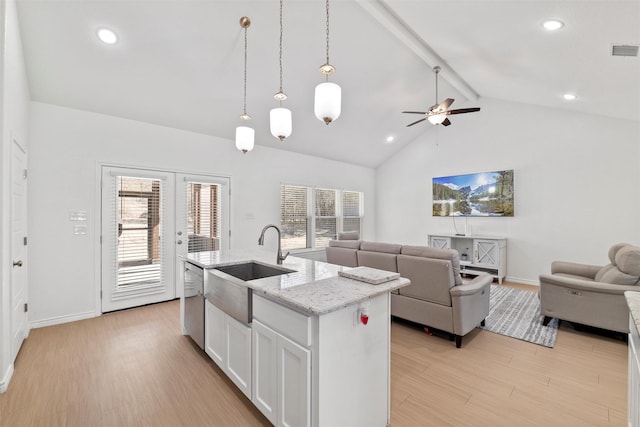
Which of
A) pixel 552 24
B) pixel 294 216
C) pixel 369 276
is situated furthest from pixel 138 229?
pixel 552 24

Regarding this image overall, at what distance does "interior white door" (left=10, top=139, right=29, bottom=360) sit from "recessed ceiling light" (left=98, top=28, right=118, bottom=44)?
132 centimetres

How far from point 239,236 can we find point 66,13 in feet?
11.7

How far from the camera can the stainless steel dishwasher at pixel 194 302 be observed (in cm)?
274

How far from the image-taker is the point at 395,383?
2.38m

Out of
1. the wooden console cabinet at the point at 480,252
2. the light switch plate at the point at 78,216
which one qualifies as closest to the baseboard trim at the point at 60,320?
the light switch plate at the point at 78,216

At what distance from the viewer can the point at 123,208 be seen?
4.08 meters

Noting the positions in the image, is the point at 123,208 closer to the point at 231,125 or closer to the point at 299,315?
the point at 231,125

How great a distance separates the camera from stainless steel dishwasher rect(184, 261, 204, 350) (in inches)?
108

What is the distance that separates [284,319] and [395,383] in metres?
1.37

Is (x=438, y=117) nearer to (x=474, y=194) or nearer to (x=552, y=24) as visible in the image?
(x=552, y=24)

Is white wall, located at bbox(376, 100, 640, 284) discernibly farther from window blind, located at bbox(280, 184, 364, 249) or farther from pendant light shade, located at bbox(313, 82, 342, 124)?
pendant light shade, located at bbox(313, 82, 342, 124)

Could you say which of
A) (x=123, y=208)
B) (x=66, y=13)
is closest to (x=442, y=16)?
(x=66, y=13)

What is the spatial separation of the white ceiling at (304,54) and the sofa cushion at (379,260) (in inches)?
104

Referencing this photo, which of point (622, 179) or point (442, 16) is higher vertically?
point (442, 16)
